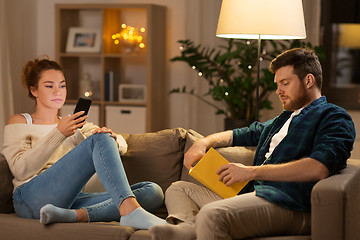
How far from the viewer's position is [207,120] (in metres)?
5.26

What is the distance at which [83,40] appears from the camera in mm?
5301

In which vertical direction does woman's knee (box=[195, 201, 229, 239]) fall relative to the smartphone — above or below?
below

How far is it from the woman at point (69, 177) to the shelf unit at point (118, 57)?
2.40m

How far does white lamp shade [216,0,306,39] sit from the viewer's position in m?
2.85

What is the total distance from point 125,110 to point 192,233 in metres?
3.04

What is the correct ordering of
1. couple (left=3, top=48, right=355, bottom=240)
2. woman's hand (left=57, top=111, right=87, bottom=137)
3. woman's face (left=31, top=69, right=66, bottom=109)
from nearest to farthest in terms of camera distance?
couple (left=3, top=48, right=355, bottom=240)
woman's hand (left=57, top=111, right=87, bottom=137)
woman's face (left=31, top=69, right=66, bottom=109)

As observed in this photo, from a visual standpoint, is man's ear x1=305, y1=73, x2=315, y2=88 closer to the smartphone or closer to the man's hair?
the man's hair

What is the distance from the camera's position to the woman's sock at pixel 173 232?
2.05 meters

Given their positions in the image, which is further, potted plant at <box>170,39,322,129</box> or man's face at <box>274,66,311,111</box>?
potted plant at <box>170,39,322,129</box>

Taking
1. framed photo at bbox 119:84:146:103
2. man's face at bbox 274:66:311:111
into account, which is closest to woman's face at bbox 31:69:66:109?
man's face at bbox 274:66:311:111

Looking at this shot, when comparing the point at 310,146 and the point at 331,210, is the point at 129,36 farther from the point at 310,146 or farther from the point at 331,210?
the point at 331,210

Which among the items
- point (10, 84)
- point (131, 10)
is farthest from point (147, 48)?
point (10, 84)

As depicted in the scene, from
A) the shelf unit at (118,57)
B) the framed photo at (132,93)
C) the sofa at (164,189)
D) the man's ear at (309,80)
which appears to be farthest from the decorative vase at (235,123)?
the man's ear at (309,80)

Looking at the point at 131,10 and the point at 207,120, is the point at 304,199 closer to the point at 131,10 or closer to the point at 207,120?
the point at 207,120
